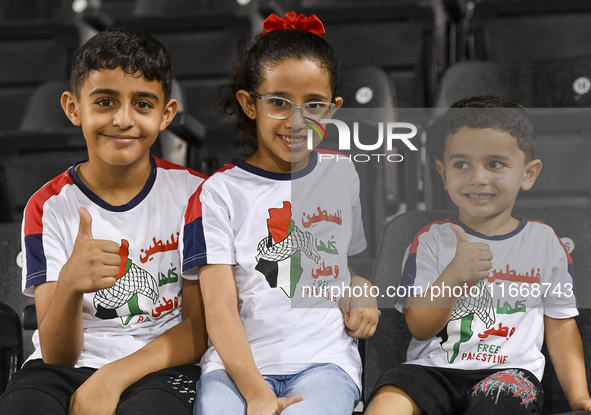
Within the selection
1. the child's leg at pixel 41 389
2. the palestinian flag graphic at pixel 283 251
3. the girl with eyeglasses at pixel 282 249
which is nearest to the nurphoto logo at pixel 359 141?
the girl with eyeglasses at pixel 282 249

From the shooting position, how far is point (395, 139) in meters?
1.09

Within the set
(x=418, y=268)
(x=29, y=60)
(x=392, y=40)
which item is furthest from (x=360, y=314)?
(x=29, y=60)

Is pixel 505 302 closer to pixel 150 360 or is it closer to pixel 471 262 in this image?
pixel 471 262

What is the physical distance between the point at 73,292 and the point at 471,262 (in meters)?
0.63

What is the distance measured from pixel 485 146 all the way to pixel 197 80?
1284 millimetres

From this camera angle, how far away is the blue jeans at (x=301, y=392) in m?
0.85

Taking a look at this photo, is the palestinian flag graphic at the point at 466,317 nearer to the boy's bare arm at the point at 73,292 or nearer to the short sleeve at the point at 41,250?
the boy's bare arm at the point at 73,292

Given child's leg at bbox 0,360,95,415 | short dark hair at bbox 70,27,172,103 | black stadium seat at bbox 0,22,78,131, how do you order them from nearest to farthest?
child's leg at bbox 0,360,95,415
short dark hair at bbox 70,27,172,103
black stadium seat at bbox 0,22,78,131

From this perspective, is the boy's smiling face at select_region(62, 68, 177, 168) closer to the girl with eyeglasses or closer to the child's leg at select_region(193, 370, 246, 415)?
the girl with eyeglasses

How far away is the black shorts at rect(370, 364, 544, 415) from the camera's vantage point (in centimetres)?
88

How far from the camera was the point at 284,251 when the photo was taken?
1.00 m

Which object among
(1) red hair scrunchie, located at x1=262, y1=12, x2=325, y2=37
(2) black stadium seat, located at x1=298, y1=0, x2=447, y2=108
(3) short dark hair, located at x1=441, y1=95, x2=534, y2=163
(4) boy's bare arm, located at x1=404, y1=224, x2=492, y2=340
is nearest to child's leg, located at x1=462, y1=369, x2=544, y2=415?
(4) boy's bare arm, located at x1=404, y1=224, x2=492, y2=340

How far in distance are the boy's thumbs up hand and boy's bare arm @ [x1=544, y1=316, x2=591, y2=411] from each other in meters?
0.16

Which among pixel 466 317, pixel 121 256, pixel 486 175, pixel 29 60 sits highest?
pixel 29 60
